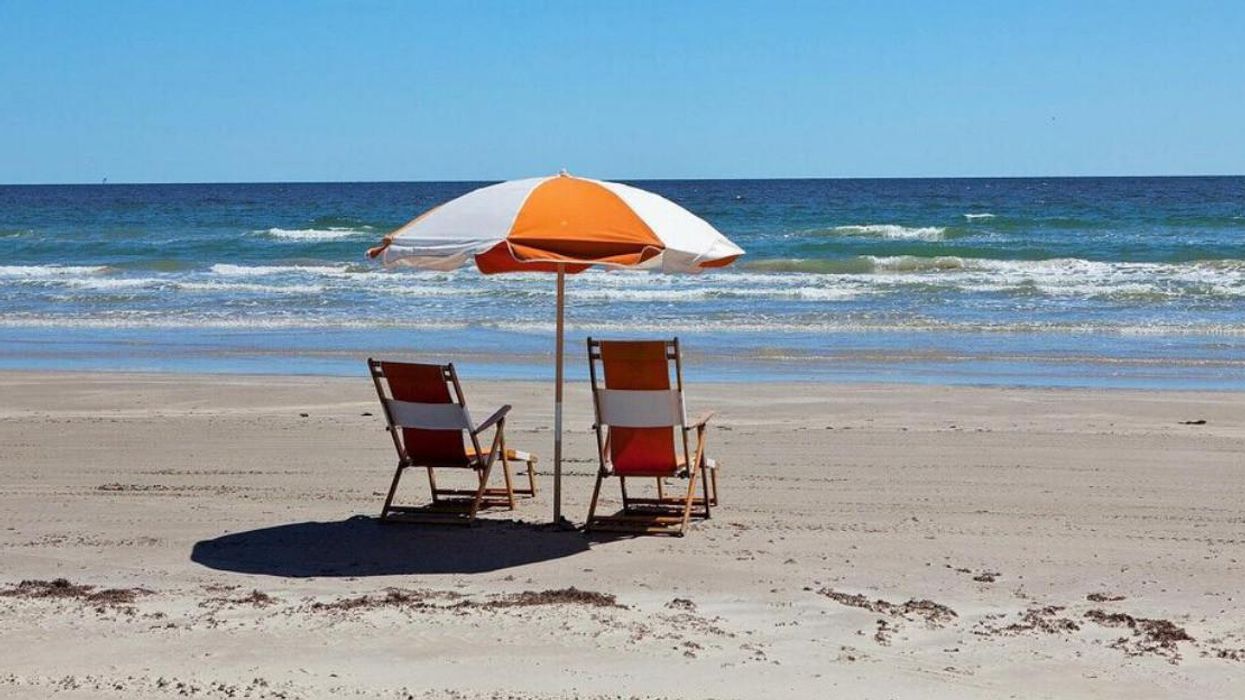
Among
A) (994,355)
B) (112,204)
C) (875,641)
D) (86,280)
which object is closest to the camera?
(875,641)

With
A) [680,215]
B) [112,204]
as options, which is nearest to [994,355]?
[680,215]

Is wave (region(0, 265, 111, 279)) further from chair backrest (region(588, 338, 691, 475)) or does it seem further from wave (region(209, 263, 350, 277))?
chair backrest (region(588, 338, 691, 475))

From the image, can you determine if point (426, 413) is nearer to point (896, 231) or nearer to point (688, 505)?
point (688, 505)

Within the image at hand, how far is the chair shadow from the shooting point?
251 inches

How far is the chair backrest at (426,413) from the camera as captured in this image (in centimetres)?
699

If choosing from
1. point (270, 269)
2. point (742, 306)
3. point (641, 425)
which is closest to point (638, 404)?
point (641, 425)

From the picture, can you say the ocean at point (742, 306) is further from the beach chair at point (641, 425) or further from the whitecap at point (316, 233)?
the beach chair at point (641, 425)

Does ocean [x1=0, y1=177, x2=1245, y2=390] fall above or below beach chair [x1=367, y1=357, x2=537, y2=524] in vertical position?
below

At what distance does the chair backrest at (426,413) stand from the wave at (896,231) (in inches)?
1266

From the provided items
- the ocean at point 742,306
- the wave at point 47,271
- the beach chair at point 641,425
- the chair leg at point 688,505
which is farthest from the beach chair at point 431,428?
the wave at point 47,271

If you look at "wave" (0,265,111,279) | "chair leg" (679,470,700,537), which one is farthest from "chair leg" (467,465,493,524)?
"wave" (0,265,111,279)

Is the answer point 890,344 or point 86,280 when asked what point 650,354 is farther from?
point 86,280

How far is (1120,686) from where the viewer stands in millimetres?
4664

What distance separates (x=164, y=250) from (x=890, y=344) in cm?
2628
